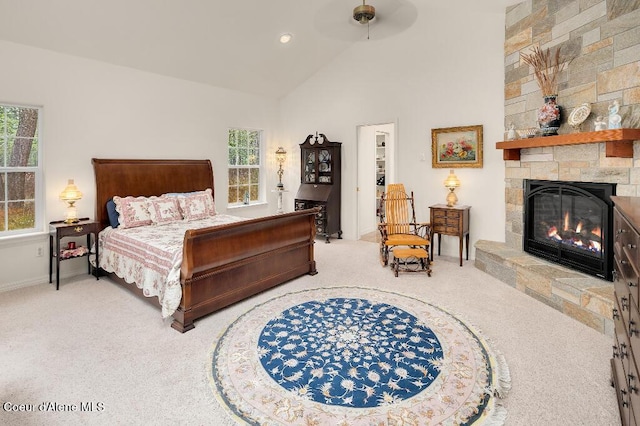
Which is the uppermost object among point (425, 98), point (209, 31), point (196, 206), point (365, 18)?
point (365, 18)

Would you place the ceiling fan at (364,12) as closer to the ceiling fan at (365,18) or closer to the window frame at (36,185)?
the ceiling fan at (365,18)

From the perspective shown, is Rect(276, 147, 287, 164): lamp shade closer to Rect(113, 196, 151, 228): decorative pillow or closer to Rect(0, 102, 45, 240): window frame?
Rect(113, 196, 151, 228): decorative pillow

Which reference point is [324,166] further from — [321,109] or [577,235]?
[577,235]

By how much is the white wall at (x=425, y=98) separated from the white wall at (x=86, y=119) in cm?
230

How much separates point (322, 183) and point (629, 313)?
5423mm

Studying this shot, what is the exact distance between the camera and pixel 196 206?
503 centimetres

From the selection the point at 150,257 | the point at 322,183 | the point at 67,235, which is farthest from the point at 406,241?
the point at 67,235

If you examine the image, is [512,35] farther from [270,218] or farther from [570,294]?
[270,218]

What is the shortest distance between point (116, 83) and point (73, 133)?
0.91 m

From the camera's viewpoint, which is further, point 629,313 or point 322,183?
point 322,183

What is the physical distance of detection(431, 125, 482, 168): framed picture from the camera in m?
5.10

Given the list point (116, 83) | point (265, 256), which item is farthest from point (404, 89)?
point (116, 83)

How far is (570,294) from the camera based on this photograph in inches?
127

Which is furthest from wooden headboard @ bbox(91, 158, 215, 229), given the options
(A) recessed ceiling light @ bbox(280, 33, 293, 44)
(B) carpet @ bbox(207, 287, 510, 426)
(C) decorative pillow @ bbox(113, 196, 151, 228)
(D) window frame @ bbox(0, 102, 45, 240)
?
(B) carpet @ bbox(207, 287, 510, 426)
